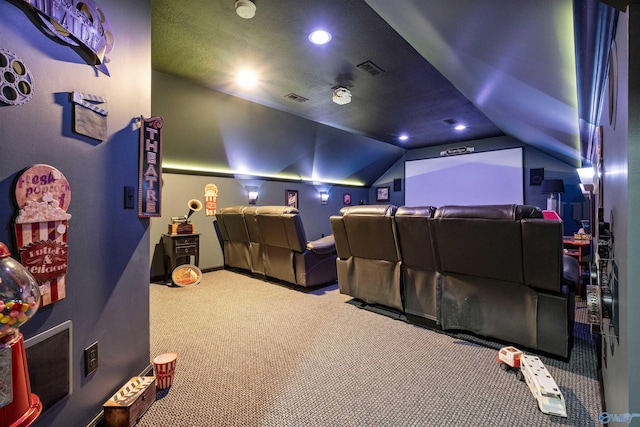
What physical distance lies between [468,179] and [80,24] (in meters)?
8.03

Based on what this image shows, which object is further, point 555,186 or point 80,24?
point 555,186

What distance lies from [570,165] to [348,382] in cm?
716

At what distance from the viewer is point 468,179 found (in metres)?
7.61

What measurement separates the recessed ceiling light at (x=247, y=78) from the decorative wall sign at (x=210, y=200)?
7.26ft

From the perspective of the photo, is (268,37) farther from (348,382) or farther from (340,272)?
(348,382)

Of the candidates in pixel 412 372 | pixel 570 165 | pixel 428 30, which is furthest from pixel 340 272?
pixel 570 165

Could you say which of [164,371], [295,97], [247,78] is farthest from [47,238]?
[295,97]

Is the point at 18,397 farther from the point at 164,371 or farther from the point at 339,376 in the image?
the point at 339,376

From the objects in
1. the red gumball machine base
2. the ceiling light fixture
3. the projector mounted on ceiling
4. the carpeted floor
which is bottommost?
the carpeted floor

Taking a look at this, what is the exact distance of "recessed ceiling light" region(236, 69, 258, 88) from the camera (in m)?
3.63

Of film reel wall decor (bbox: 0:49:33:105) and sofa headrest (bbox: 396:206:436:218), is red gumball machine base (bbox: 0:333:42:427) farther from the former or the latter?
sofa headrest (bbox: 396:206:436:218)

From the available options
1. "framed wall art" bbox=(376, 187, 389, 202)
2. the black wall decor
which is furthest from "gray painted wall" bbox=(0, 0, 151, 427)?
"framed wall art" bbox=(376, 187, 389, 202)

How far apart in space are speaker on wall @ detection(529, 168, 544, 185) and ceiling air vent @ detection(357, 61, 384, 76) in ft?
17.2

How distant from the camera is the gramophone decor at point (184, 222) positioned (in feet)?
15.2
